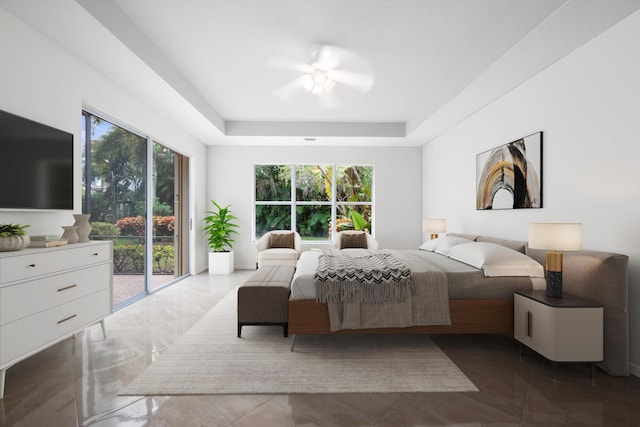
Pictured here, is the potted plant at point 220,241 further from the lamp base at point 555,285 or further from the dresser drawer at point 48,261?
the lamp base at point 555,285

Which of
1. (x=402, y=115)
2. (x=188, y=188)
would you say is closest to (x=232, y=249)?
(x=188, y=188)

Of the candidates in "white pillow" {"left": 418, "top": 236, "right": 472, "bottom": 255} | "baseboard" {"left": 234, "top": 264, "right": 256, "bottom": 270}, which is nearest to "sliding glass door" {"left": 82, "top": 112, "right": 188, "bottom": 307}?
"baseboard" {"left": 234, "top": 264, "right": 256, "bottom": 270}

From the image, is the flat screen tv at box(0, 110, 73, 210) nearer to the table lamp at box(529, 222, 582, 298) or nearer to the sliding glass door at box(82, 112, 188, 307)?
the sliding glass door at box(82, 112, 188, 307)

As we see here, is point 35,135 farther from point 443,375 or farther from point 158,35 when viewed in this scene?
point 443,375

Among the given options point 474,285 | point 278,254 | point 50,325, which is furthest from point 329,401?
point 278,254

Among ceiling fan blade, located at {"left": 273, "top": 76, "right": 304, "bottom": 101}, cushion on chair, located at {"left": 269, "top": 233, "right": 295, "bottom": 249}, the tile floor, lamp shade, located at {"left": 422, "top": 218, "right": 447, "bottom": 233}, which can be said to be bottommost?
the tile floor

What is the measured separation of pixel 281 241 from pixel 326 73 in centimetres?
320

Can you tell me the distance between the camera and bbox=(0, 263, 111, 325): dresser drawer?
78.0 inches

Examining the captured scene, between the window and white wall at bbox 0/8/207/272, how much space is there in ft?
10.4

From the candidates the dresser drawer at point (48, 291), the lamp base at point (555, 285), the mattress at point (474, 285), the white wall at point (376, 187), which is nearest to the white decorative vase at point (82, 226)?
the dresser drawer at point (48, 291)

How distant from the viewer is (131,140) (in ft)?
14.0

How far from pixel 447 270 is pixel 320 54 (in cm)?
240

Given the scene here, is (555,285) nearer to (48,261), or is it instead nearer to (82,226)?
(48,261)

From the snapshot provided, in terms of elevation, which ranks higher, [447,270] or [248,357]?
[447,270]
